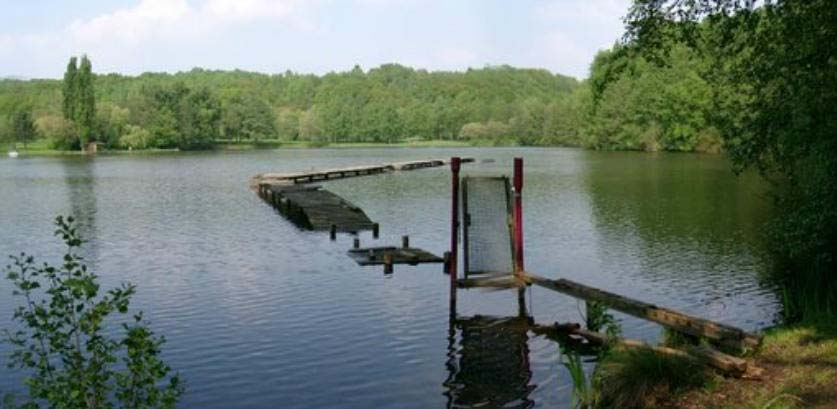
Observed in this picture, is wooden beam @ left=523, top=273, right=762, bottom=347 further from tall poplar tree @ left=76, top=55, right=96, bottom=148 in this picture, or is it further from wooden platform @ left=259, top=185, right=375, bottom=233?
tall poplar tree @ left=76, top=55, right=96, bottom=148

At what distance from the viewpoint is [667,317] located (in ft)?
51.1

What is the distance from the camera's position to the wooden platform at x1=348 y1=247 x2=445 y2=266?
27.6m

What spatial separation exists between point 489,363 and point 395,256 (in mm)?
11968

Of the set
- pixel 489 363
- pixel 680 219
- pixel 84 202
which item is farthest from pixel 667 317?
pixel 84 202

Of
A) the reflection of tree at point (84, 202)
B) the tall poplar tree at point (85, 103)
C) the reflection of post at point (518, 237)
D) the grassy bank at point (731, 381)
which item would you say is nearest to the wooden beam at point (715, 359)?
the grassy bank at point (731, 381)

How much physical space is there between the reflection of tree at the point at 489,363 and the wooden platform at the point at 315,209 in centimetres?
1759

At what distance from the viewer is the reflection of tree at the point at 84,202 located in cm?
3462

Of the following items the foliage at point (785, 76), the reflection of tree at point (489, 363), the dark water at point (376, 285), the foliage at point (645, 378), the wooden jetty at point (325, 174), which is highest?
the foliage at point (785, 76)

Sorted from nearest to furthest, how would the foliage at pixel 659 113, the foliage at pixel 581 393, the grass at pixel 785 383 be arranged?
the grass at pixel 785 383 → the foliage at pixel 581 393 → the foliage at pixel 659 113

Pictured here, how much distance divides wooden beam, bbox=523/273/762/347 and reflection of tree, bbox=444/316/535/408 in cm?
135

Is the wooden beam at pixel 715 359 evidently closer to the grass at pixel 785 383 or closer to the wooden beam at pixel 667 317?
the grass at pixel 785 383

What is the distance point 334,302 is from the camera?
22.0 meters

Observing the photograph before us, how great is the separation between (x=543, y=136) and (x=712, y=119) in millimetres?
172607

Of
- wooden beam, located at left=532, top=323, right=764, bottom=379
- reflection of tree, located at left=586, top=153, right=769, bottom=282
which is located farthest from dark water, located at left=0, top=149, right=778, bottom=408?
wooden beam, located at left=532, top=323, right=764, bottom=379
